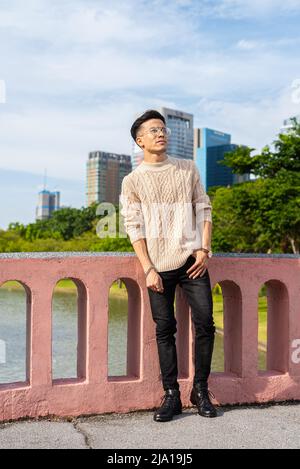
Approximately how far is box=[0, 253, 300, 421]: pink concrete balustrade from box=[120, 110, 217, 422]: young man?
0.20 m

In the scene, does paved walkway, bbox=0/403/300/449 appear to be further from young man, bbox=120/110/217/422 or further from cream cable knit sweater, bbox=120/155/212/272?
cream cable knit sweater, bbox=120/155/212/272

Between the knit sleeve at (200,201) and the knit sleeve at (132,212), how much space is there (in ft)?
1.07

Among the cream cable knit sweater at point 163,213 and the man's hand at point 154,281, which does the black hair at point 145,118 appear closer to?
the cream cable knit sweater at point 163,213

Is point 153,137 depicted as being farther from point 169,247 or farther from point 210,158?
point 210,158

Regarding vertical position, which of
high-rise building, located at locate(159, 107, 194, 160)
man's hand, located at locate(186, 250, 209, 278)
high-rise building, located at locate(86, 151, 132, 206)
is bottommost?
man's hand, located at locate(186, 250, 209, 278)

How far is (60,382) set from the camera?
3.71 metres

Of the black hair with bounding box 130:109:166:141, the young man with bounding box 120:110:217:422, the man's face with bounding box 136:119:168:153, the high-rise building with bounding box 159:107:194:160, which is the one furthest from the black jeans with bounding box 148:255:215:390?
the high-rise building with bounding box 159:107:194:160

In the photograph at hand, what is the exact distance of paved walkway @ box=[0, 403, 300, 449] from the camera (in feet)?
10.4

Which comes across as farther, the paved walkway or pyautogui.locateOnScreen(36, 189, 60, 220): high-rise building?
pyautogui.locateOnScreen(36, 189, 60, 220): high-rise building

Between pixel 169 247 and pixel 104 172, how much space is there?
64.9 metres

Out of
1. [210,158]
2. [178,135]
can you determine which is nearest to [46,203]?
[210,158]

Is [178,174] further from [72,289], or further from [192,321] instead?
[72,289]

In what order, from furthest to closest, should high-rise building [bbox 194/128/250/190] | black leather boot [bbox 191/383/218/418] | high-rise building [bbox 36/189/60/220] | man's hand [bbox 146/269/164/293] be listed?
high-rise building [bbox 36/189/60/220], high-rise building [bbox 194/128/250/190], black leather boot [bbox 191/383/218/418], man's hand [bbox 146/269/164/293]
